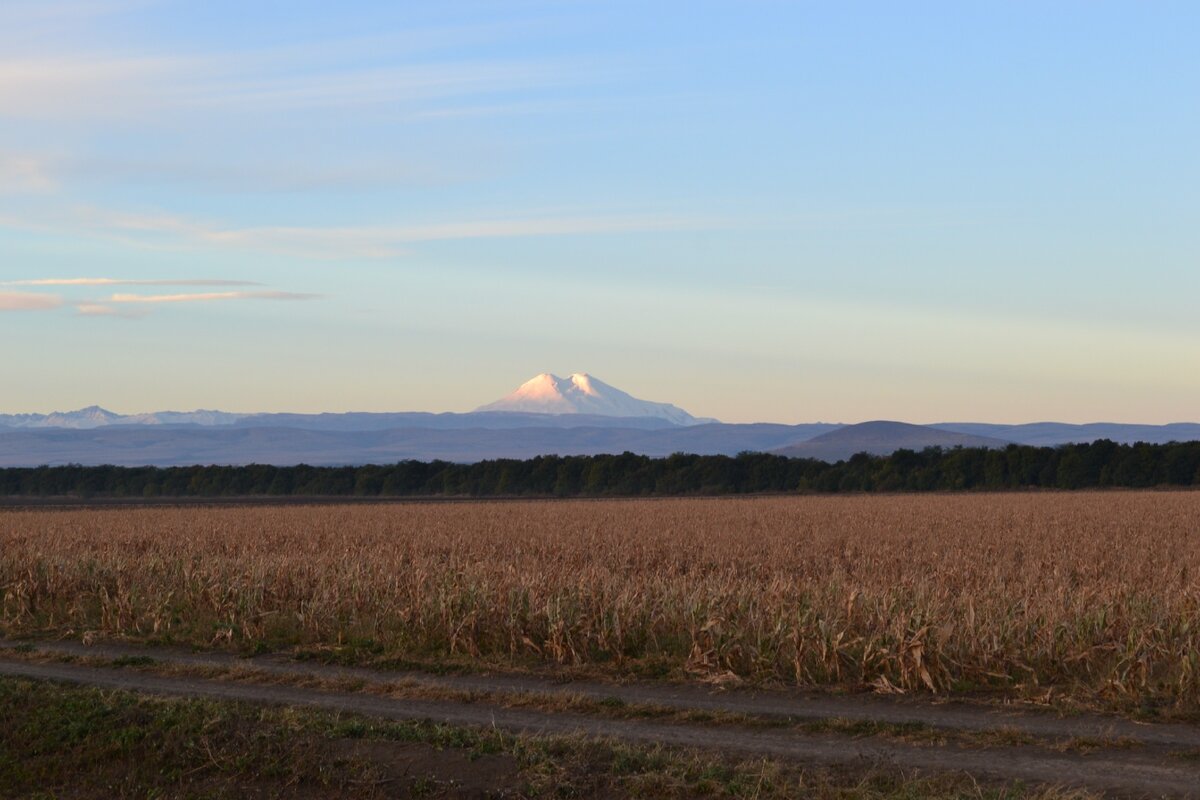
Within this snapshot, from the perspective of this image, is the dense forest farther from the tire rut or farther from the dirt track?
the dirt track

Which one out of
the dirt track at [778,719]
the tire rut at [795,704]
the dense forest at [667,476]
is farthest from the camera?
the dense forest at [667,476]

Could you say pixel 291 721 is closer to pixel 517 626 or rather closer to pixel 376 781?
pixel 376 781

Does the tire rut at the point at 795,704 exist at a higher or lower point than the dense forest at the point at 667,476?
lower

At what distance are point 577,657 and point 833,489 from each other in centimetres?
9117

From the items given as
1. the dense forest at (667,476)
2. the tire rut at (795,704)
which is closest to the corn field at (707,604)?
the tire rut at (795,704)

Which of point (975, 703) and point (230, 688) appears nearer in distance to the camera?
point (975, 703)

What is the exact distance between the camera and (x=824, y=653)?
15.9 metres

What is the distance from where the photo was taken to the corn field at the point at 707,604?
51.3 ft

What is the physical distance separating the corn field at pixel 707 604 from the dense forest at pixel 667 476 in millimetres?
67120

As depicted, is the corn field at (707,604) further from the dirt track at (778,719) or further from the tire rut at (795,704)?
the dirt track at (778,719)

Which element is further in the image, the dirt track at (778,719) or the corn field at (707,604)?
the corn field at (707,604)

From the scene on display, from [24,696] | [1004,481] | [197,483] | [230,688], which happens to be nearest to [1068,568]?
[230,688]

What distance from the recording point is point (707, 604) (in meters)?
18.8

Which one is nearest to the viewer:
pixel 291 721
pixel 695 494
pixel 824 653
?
pixel 291 721
